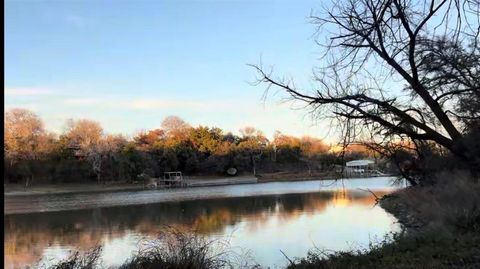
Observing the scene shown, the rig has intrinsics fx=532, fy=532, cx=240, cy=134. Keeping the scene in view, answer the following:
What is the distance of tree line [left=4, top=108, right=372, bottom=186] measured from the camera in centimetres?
7119

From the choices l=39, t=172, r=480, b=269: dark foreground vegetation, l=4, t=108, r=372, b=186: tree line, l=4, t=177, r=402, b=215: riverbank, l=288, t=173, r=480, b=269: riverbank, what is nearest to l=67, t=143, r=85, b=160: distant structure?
l=4, t=108, r=372, b=186: tree line

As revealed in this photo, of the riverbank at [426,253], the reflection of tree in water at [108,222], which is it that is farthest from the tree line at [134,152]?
the riverbank at [426,253]

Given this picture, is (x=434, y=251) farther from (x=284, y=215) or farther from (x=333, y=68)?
(x=284, y=215)

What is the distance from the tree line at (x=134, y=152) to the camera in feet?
234

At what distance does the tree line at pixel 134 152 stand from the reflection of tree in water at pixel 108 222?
84.5 feet

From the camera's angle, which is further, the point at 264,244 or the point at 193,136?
the point at 193,136

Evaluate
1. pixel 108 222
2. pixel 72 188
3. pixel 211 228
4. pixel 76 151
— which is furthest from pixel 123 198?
pixel 211 228

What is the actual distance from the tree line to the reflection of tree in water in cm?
2575

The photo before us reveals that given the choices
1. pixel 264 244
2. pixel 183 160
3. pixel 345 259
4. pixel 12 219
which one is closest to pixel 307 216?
pixel 264 244

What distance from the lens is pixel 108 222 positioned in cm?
2867

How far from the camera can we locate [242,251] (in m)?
16.2

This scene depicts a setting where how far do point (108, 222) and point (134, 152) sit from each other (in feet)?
168

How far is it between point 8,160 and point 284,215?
49.8m

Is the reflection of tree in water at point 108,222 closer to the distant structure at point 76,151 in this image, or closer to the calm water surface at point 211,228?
the calm water surface at point 211,228
